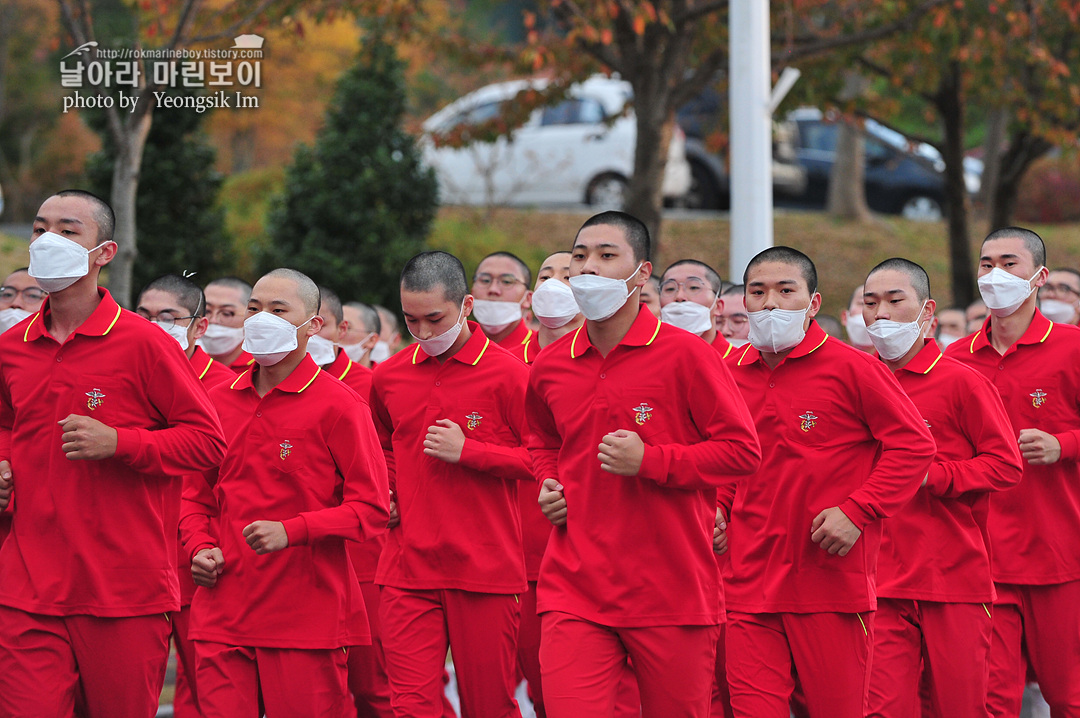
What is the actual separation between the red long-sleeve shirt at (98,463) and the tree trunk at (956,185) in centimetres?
1336

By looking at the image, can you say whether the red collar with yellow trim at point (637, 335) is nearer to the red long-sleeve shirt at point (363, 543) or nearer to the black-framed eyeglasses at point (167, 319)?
the red long-sleeve shirt at point (363, 543)

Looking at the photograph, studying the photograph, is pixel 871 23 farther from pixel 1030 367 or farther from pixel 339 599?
pixel 339 599

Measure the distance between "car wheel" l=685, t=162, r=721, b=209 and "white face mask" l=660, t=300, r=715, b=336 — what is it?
607 inches

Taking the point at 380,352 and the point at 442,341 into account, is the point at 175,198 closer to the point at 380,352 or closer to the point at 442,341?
the point at 380,352

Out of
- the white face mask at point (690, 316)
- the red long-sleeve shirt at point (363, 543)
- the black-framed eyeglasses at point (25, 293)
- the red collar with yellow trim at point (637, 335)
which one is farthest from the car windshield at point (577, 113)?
the red collar with yellow trim at point (637, 335)

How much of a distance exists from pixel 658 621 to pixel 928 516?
1935mm

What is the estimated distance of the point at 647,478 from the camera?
15.7 ft

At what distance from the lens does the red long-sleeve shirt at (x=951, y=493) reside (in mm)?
5859

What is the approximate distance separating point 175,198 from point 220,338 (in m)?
8.58

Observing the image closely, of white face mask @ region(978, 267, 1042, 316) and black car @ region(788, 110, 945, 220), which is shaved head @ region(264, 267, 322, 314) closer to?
white face mask @ region(978, 267, 1042, 316)

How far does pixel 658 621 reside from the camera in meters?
4.79

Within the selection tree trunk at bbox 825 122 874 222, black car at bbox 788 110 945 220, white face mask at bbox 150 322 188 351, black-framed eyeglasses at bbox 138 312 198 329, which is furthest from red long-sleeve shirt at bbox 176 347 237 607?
black car at bbox 788 110 945 220

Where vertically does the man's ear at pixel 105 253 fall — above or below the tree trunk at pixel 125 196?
below

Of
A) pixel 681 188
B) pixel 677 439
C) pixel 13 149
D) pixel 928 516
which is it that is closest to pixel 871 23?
pixel 681 188
